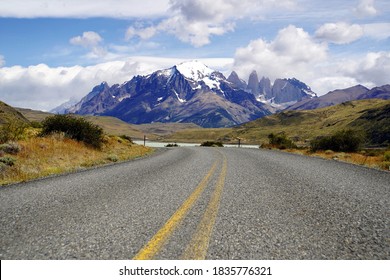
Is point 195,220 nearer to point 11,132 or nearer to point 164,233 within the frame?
point 164,233

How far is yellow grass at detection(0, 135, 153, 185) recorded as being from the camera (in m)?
13.2

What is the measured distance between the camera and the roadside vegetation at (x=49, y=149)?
14.1m

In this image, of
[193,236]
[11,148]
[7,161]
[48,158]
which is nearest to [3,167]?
[7,161]

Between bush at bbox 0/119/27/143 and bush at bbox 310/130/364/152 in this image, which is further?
bush at bbox 310/130/364/152

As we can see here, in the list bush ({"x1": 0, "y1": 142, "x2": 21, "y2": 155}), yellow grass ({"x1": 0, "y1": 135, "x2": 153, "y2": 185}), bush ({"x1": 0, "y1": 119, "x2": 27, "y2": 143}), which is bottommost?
yellow grass ({"x1": 0, "y1": 135, "x2": 153, "y2": 185})

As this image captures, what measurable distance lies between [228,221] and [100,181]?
6.52 meters

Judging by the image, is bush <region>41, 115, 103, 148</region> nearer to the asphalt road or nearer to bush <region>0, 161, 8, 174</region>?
bush <region>0, 161, 8, 174</region>

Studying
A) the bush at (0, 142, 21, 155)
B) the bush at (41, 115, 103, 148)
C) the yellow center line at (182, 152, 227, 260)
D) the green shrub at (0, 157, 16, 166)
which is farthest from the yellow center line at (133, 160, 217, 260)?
the bush at (41, 115, 103, 148)

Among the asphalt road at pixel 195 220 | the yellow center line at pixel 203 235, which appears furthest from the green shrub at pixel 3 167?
the yellow center line at pixel 203 235

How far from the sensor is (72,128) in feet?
79.9

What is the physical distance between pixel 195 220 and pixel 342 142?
28566 millimetres

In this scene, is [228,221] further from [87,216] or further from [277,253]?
[87,216]

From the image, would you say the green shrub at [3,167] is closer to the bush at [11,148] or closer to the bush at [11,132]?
the bush at [11,148]
